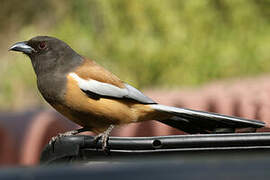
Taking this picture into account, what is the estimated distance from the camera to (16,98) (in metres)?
9.03

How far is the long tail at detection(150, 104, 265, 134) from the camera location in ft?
7.23

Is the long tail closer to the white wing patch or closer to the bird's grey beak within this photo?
the white wing patch

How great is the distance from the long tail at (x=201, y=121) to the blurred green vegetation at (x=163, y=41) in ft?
17.3

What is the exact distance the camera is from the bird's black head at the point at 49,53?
2.83m

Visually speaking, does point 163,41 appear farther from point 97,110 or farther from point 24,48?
point 97,110

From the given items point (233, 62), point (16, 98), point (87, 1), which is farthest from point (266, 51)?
point (16, 98)

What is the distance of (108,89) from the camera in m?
2.83

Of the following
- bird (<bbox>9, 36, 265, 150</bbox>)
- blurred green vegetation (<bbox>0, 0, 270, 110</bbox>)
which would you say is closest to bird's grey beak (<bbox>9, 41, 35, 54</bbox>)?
bird (<bbox>9, 36, 265, 150</bbox>)

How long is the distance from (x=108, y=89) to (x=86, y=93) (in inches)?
4.0

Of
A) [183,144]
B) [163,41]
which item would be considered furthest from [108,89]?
[163,41]

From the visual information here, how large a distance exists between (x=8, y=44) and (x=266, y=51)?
4130 mm

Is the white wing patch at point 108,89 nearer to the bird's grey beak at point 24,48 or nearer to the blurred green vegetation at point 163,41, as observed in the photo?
the bird's grey beak at point 24,48

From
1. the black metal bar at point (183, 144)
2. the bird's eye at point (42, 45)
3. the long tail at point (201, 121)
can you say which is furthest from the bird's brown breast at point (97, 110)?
the black metal bar at point (183, 144)

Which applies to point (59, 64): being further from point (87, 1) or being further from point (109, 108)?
point (87, 1)
